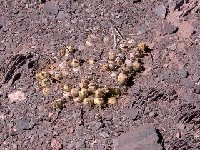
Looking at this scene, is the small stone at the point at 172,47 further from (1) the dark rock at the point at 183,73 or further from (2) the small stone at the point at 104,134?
(2) the small stone at the point at 104,134

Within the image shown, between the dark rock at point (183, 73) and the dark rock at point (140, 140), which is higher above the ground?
the dark rock at point (183, 73)

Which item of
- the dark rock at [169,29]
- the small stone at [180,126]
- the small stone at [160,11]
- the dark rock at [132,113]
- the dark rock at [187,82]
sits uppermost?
the small stone at [160,11]

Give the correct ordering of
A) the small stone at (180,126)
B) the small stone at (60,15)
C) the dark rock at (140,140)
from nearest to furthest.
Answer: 1. the dark rock at (140,140)
2. the small stone at (180,126)
3. the small stone at (60,15)

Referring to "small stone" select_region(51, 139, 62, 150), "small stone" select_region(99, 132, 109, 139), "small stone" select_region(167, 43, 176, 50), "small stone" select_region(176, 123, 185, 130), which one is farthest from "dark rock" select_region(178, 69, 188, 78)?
"small stone" select_region(51, 139, 62, 150)

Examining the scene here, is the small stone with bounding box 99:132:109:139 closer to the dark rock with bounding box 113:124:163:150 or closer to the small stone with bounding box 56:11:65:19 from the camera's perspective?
the dark rock with bounding box 113:124:163:150

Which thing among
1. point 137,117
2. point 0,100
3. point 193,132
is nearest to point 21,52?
point 0,100

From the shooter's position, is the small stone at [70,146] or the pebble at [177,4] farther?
the pebble at [177,4]

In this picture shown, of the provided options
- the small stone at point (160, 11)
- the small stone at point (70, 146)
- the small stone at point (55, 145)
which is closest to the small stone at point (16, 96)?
the small stone at point (55, 145)

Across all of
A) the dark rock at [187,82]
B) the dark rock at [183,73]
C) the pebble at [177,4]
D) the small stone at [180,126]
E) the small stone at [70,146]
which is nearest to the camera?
the small stone at [180,126]
